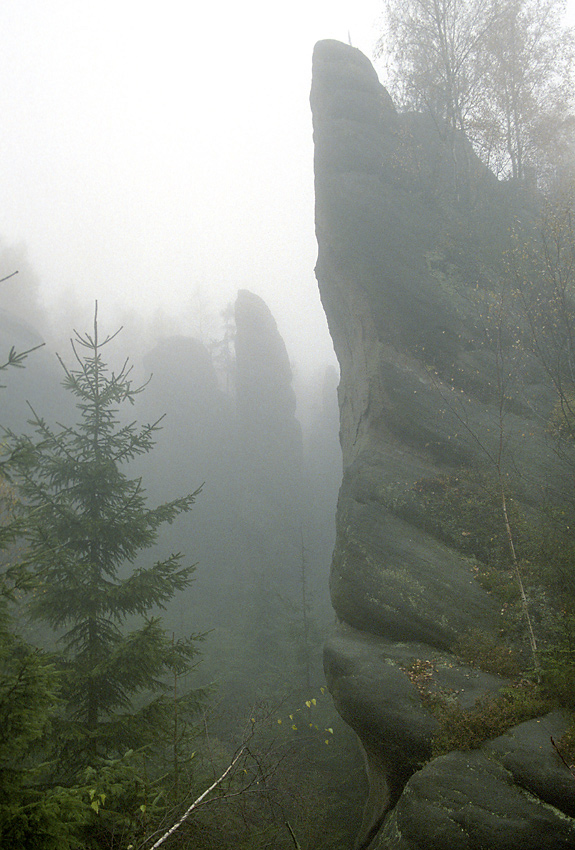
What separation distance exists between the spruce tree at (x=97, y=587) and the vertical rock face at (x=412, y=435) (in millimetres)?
A: 4230

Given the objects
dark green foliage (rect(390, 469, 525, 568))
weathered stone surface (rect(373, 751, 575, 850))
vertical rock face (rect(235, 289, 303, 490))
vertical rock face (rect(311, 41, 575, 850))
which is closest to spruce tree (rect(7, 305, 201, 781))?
weathered stone surface (rect(373, 751, 575, 850))

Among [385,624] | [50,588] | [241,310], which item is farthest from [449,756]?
Answer: [241,310]

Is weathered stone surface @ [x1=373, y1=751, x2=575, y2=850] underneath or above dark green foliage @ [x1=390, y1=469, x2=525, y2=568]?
underneath

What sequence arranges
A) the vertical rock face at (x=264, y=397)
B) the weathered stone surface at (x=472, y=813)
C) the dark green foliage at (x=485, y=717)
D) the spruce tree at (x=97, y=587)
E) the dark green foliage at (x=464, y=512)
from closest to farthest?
the weathered stone surface at (x=472, y=813)
the spruce tree at (x=97, y=587)
the dark green foliage at (x=485, y=717)
the dark green foliage at (x=464, y=512)
the vertical rock face at (x=264, y=397)

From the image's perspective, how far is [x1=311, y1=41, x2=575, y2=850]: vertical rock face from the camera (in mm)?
6766

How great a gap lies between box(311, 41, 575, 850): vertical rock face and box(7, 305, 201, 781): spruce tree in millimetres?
4230

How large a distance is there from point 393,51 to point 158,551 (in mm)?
33976

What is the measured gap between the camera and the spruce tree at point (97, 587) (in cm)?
652

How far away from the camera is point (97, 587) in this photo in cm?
737

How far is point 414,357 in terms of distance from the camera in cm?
1483

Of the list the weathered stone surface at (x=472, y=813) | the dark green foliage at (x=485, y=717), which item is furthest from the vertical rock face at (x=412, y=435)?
the dark green foliage at (x=485, y=717)

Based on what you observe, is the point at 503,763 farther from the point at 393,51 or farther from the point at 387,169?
the point at 393,51

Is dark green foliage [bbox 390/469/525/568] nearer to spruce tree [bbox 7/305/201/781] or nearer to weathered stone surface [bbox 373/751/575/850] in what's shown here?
weathered stone surface [bbox 373/751/575/850]

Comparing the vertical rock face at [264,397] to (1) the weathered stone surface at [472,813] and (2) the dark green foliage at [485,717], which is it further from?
(1) the weathered stone surface at [472,813]
